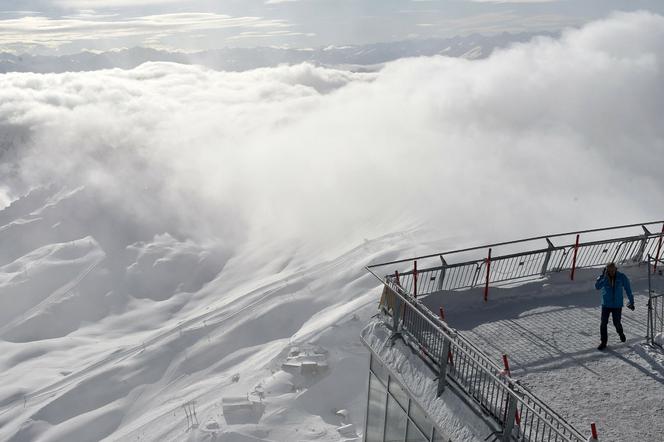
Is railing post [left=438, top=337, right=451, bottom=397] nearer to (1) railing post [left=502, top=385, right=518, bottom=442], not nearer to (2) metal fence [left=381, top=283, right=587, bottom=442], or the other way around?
(2) metal fence [left=381, top=283, right=587, bottom=442]

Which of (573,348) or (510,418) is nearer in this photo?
(510,418)

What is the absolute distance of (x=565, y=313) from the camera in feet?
40.5

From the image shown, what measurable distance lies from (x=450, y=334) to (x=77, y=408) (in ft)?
209

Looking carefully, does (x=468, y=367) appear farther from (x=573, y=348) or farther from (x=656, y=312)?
(x=656, y=312)

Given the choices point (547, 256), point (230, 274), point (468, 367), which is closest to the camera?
point (468, 367)

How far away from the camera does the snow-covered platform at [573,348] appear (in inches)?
338

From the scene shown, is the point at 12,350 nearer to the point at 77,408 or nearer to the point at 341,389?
the point at 77,408

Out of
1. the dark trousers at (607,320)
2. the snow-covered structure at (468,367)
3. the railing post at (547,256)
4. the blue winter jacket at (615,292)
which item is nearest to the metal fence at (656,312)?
the snow-covered structure at (468,367)

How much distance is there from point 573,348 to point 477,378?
2.62m

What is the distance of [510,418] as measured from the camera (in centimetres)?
724

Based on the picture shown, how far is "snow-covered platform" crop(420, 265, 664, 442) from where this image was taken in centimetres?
859

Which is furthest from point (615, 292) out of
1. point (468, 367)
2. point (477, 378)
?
point (468, 367)

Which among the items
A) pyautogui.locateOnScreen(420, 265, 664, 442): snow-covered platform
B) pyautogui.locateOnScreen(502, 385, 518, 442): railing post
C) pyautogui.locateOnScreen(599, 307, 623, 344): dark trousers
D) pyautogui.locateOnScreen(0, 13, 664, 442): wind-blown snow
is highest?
pyautogui.locateOnScreen(502, 385, 518, 442): railing post

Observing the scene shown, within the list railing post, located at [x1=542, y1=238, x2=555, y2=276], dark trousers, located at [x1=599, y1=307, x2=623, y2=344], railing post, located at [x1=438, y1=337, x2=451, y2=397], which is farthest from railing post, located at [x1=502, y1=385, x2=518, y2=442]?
railing post, located at [x1=542, y1=238, x2=555, y2=276]
